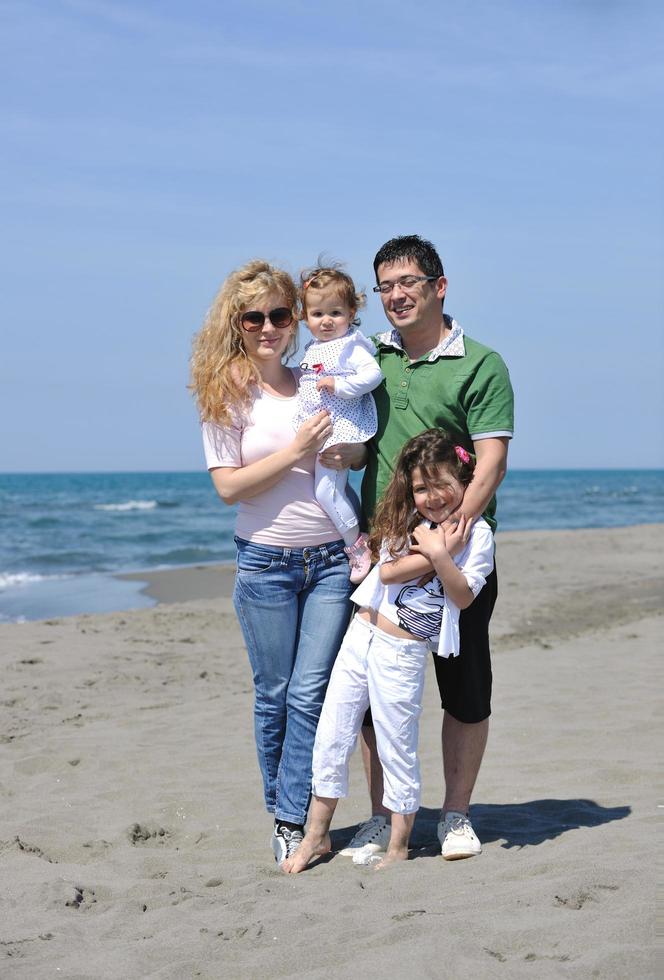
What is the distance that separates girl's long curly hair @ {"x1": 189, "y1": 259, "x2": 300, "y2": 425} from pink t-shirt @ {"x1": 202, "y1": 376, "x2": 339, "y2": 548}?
68mm

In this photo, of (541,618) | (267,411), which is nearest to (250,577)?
(267,411)

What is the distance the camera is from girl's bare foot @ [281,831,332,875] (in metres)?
3.74

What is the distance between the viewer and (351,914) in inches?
124

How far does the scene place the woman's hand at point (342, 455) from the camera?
3632mm

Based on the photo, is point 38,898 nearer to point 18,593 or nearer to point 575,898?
point 575,898

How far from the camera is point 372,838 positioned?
3.89 meters

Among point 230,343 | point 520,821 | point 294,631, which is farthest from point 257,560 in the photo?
point 520,821

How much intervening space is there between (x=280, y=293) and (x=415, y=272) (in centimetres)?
52

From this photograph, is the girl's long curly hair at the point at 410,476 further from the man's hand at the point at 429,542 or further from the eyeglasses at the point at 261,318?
the eyeglasses at the point at 261,318

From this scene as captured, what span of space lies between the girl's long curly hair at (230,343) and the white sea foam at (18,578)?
36.8 feet

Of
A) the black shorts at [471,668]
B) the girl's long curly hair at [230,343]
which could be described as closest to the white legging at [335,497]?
the girl's long curly hair at [230,343]

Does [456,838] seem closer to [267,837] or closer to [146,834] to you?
[267,837]

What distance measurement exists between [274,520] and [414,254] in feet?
3.68

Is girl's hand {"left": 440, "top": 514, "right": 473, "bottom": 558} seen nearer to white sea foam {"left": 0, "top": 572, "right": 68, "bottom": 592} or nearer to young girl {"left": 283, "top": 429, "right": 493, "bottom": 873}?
young girl {"left": 283, "top": 429, "right": 493, "bottom": 873}
